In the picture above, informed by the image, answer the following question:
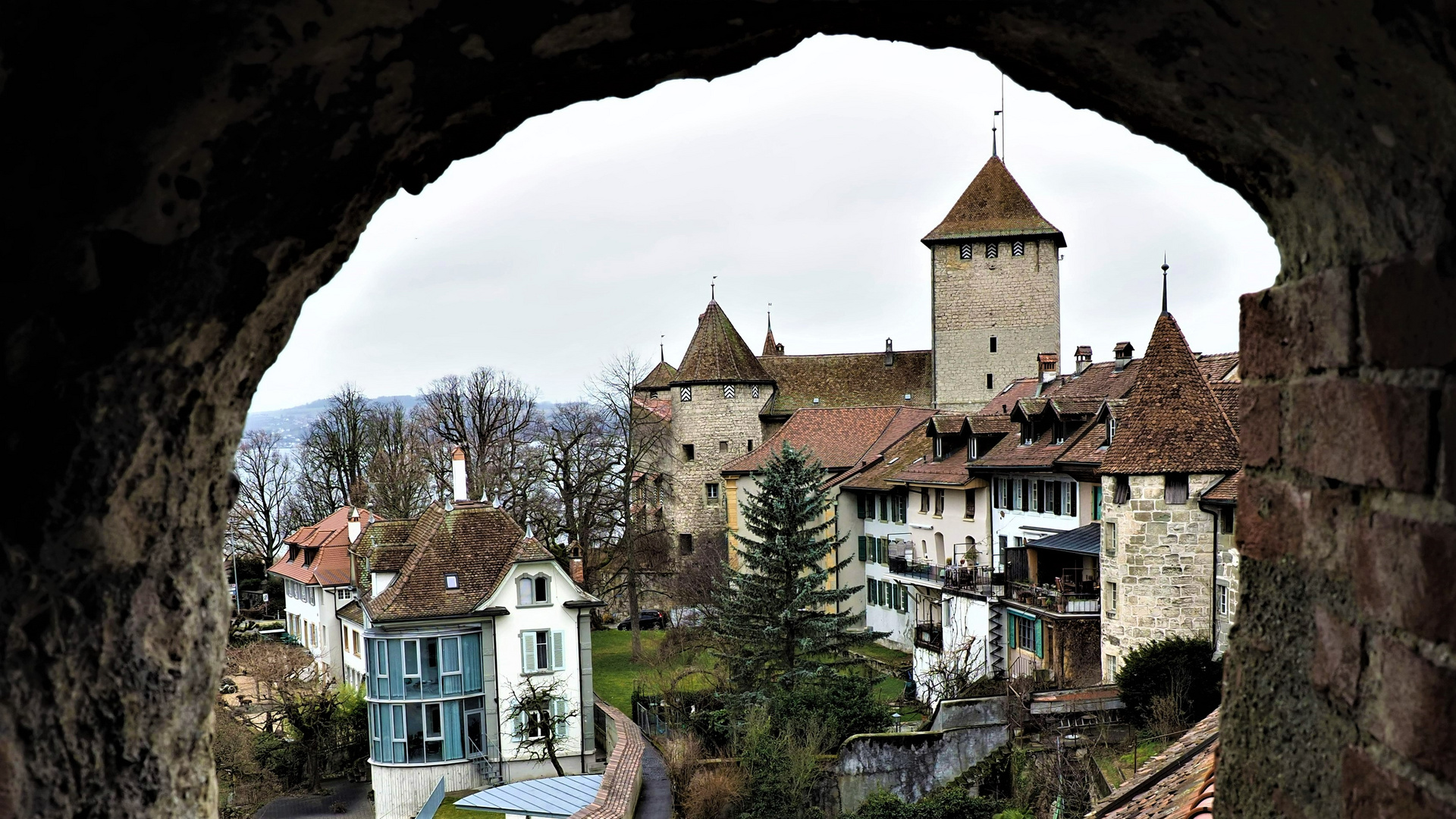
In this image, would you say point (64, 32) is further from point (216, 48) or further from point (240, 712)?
point (240, 712)

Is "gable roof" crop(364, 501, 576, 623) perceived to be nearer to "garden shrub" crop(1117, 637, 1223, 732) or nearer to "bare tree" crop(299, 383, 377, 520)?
"garden shrub" crop(1117, 637, 1223, 732)

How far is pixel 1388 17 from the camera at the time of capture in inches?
61.1

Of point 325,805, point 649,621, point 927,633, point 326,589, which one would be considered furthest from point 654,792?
point 649,621

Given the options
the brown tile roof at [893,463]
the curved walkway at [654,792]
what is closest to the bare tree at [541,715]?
the curved walkway at [654,792]

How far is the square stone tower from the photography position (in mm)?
46469

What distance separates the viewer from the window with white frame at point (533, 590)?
25.2m

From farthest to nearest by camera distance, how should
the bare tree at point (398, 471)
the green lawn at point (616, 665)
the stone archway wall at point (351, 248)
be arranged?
the bare tree at point (398, 471) → the green lawn at point (616, 665) → the stone archway wall at point (351, 248)

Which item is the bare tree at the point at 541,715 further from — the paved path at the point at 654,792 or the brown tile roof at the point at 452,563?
the paved path at the point at 654,792

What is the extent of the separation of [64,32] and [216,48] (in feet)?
0.60

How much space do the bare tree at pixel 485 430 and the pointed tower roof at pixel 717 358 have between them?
6.78 meters

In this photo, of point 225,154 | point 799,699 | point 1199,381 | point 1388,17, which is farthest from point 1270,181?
point 799,699

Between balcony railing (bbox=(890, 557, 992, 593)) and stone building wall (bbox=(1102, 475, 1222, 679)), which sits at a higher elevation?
stone building wall (bbox=(1102, 475, 1222, 679))

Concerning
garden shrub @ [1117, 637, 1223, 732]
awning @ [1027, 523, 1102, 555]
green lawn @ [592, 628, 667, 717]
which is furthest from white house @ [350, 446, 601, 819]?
garden shrub @ [1117, 637, 1223, 732]

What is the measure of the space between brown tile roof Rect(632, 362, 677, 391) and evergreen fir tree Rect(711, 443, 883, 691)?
3762 cm
